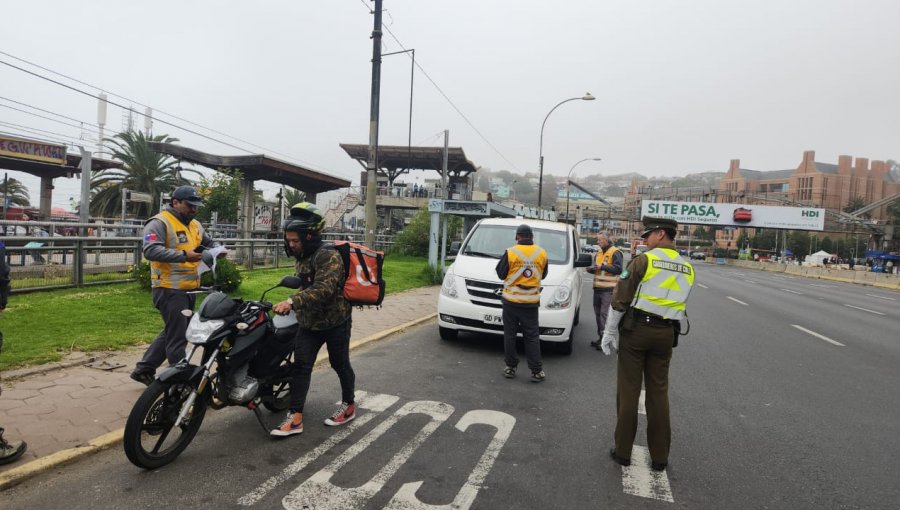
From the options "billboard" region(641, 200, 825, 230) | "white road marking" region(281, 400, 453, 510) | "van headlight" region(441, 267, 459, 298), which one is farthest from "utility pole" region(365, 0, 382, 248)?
"billboard" region(641, 200, 825, 230)

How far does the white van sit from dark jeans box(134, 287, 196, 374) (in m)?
3.68

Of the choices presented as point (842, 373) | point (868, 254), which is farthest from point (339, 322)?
point (868, 254)

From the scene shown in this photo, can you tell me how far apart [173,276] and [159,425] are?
1.47m

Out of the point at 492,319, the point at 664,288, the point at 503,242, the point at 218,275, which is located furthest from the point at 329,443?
the point at 218,275

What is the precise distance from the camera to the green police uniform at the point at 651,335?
12.9ft

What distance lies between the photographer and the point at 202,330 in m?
3.69

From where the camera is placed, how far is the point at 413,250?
28000 millimetres

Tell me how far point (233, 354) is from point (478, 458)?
6.23 ft

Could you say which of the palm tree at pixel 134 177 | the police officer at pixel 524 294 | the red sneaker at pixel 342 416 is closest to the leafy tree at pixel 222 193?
the palm tree at pixel 134 177

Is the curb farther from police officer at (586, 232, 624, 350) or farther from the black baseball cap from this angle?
police officer at (586, 232, 624, 350)

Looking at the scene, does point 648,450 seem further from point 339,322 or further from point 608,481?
point 339,322

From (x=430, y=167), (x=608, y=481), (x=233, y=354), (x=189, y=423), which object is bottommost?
(x=608, y=481)

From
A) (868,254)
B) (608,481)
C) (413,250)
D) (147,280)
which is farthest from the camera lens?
(868,254)

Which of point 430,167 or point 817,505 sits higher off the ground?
point 430,167
